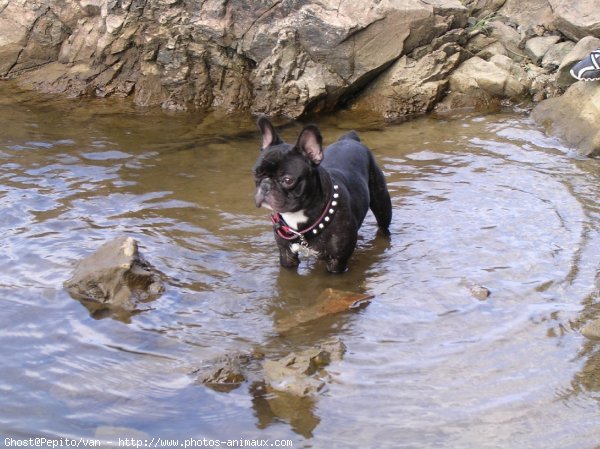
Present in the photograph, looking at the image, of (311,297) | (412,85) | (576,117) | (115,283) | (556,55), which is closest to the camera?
(115,283)

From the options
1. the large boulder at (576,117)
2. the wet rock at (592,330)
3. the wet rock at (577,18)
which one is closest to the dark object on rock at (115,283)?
the wet rock at (592,330)

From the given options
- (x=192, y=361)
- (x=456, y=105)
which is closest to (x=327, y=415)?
(x=192, y=361)

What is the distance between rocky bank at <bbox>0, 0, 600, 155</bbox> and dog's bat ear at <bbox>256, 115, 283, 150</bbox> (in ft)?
16.2

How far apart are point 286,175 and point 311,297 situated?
1014 mm

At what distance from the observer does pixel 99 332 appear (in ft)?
16.9

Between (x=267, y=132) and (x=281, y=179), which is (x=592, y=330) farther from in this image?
(x=267, y=132)

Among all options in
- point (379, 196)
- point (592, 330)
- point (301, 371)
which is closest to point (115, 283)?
point (301, 371)

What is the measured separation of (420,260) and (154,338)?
7.86 ft

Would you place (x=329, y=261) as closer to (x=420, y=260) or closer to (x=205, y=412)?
(x=420, y=260)

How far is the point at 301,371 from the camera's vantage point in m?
4.52

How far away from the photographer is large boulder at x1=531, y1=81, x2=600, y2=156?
9070mm

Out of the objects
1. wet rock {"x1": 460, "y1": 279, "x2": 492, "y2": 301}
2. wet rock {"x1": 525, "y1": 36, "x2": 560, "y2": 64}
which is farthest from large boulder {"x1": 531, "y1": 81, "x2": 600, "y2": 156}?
wet rock {"x1": 460, "y1": 279, "x2": 492, "y2": 301}

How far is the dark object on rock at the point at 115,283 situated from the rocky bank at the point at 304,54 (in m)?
5.35

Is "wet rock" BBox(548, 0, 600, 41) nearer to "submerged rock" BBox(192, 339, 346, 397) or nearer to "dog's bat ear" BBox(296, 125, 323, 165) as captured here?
"dog's bat ear" BBox(296, 125, 323, 165)
